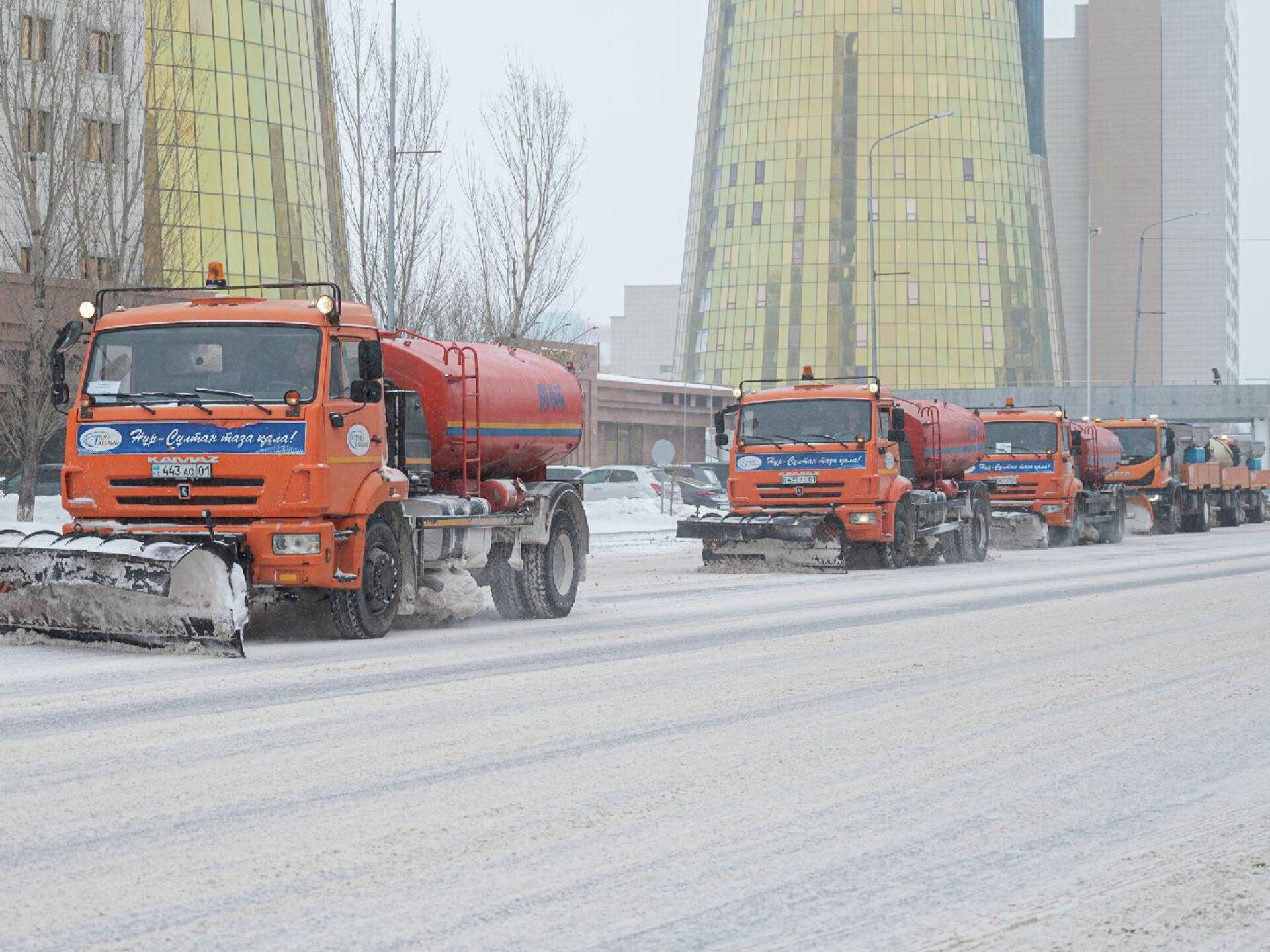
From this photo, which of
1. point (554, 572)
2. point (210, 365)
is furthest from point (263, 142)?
point (210, 365)

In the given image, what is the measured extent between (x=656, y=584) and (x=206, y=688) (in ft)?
38.3

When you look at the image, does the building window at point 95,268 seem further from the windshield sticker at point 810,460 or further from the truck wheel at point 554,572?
the truck wheel at point 554,572

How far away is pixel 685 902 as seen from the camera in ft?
19.4

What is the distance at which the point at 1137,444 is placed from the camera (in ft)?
145

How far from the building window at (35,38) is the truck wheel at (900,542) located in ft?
61.4

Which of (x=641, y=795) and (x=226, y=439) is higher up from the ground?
(x=226, y=439)

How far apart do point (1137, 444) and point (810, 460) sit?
805 inches

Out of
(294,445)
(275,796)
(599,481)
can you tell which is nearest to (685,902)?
(275,796)

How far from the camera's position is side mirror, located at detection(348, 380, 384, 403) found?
14.4 metres

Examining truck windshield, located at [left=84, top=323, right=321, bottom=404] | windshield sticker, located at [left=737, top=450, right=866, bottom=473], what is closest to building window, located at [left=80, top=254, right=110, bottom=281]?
windshield sticker, located at [left=737, top=450, right=866, bottom=473]

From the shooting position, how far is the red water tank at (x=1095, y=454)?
3862 centimetres

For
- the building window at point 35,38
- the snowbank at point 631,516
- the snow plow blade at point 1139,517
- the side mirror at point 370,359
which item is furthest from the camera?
the snow plow blade at point 1139,517

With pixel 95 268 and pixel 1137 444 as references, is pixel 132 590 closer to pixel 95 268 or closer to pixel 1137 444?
pixel 95 268

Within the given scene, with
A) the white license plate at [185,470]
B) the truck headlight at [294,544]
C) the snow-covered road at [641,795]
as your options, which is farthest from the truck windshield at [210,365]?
the snow-covered road at [641,795]
